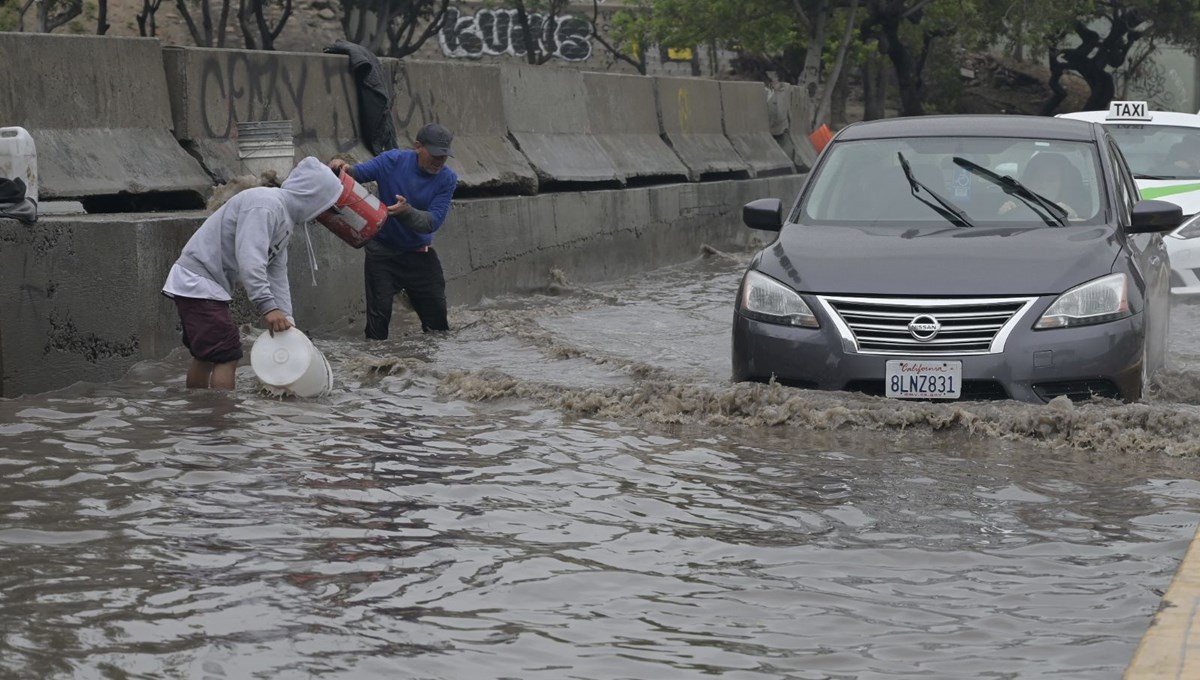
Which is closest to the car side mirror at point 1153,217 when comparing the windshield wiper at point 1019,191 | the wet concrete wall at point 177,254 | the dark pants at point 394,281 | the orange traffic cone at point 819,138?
the windshield wiper at point 1019,191

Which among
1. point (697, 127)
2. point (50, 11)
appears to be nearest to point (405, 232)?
point (697, 127)

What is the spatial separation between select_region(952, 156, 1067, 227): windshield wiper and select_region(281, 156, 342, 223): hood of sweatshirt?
128 inches

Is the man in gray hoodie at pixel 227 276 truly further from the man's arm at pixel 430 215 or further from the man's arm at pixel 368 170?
the man's arm at pixel 368 170

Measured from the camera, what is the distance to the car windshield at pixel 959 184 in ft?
28.5

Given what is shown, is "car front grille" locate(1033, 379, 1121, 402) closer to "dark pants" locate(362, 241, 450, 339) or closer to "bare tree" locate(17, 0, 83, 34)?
"dark pants" locate(362, 241, 450, 339)

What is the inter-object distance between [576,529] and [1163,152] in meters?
10.8

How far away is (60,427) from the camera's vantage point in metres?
7.58

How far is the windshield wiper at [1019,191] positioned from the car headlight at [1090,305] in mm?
849

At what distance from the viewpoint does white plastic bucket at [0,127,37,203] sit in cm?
838

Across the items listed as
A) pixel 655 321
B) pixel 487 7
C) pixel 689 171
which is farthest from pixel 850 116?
pixel 655 321

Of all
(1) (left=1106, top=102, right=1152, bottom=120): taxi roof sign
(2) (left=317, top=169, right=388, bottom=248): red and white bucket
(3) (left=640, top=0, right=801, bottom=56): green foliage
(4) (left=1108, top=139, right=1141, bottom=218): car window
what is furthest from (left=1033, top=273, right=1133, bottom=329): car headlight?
(3) (left=640, top=0, right=801, bottom=56): green foliage

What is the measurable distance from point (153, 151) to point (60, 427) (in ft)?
9.79

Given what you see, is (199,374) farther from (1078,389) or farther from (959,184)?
(1078,389)

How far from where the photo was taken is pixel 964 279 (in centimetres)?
771
